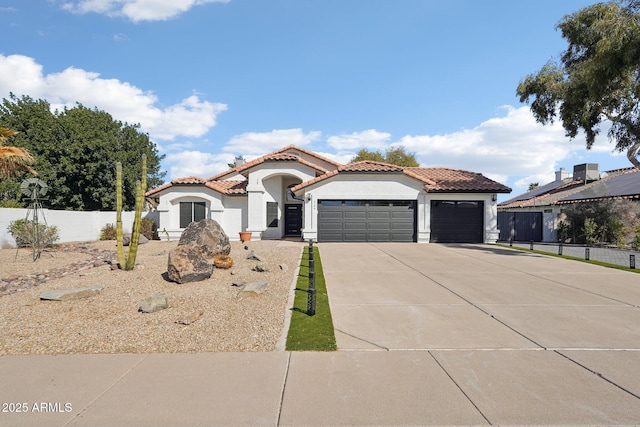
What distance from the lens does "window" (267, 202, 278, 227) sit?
76.0 ft

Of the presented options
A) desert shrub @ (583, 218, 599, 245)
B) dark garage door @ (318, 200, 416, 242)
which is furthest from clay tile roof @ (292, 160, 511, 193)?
desert shrub @ (583, 218, 599, 245)

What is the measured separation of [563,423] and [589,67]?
54.0 ft

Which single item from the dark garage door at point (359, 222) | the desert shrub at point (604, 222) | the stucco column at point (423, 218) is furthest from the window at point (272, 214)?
the desert shrub at point (604, 222)

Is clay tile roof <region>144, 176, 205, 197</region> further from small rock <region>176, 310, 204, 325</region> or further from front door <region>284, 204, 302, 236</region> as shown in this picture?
small rock <region>176, 310, 204, 325</region>

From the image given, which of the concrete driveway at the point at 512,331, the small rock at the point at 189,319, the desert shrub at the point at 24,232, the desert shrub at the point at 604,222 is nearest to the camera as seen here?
the concrete driveway at the point at 512,331

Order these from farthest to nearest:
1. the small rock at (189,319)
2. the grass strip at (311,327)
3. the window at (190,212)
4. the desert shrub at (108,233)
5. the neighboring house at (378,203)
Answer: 1. the window at (190,212)
2. the desert shrub at (108,233)
3. the neighboring house at (378,203)
4. the small rock at (189,319)
5. the grass strip at (311,327)

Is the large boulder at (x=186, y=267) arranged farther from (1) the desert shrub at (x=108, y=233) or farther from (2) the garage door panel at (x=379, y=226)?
(1) the desert shrub at (x=108, y=233)

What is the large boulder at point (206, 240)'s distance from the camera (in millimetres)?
10938

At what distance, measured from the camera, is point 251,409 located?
A: 3.65 meters

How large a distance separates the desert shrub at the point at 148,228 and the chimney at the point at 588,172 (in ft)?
106

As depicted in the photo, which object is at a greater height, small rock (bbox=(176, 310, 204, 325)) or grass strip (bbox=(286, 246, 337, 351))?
small rock (bbox=(176, 310, 204, 325))

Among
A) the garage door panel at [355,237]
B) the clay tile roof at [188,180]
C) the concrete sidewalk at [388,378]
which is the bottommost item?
the concrete sidewalk at [388,378]

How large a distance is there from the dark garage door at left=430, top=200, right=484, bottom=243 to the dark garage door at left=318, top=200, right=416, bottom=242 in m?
1.76

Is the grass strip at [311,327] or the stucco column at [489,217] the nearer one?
the grass strip at [311,327]
